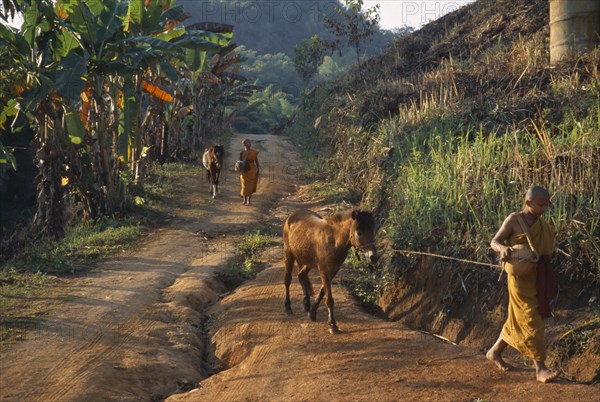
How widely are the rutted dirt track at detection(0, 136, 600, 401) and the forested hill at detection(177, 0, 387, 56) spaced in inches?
3188

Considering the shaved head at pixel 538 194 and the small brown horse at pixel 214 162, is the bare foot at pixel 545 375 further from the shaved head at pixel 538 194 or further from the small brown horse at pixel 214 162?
the small brown horse at pixel 214 162

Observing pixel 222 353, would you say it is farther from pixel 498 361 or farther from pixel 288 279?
pixel 498 361

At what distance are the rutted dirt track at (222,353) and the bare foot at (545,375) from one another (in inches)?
2.5

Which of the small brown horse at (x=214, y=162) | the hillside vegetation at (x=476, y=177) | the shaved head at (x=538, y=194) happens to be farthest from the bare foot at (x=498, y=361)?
the small brown horse at (x=214, y=162)

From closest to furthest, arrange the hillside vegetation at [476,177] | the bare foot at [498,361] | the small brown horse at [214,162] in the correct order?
1. the bare foot at [498,361]
2. the hillside vegetation at [476,177]
3. the small brown horse at [214,162]

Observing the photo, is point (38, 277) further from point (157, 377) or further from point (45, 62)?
point (45, 62)

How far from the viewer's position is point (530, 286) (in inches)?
225

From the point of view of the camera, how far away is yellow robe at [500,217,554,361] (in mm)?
5605

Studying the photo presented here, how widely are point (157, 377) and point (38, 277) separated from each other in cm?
416

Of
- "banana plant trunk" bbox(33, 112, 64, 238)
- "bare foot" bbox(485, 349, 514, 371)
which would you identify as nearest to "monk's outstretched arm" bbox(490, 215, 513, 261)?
"bare foot" bbox(485, 349, 514, 371)

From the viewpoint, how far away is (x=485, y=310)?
716cm

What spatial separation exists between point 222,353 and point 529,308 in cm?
318

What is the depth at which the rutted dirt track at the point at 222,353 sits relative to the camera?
18.6 ft

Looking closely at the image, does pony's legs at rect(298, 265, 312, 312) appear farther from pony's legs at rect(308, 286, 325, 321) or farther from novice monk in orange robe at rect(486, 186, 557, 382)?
novice monk in orange robe at rect(486, 186, 557, 382)
